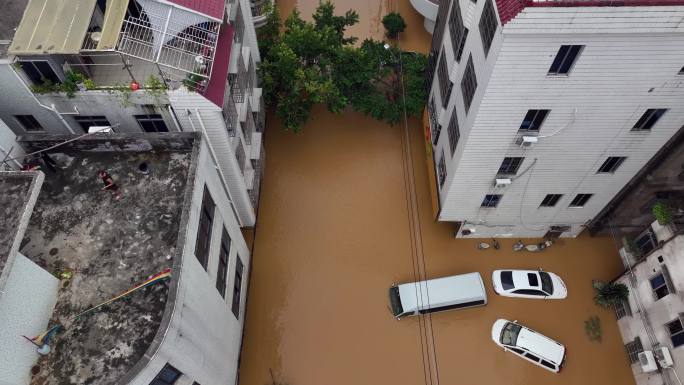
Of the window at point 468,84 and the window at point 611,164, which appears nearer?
the window at point 468,84

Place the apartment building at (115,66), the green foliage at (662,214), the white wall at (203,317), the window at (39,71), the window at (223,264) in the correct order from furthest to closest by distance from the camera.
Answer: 1. the green foliage at (662,214)
2. the window at (223,264)
3. the window at (39,71)
4. the apartment building at (115,66)
5. the white wall at (203,317)

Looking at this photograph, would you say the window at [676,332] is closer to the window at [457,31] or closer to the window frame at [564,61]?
the window frame at [564,61]

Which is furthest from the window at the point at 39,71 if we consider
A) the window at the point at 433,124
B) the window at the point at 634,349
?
the window at the point at 634,349

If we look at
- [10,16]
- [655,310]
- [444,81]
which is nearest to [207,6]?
[10,16]

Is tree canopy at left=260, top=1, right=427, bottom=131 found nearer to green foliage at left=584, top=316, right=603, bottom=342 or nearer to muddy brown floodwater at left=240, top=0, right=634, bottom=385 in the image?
muddy brown floodwater at left=240, top=0, right=634, bottom=385

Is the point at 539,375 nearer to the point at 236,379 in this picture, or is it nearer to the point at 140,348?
the point at 236,379

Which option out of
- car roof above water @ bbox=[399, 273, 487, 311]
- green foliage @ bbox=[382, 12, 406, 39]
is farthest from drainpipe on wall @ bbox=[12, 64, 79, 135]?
green foliage @ bbox=[382, 12, 406, 39]
